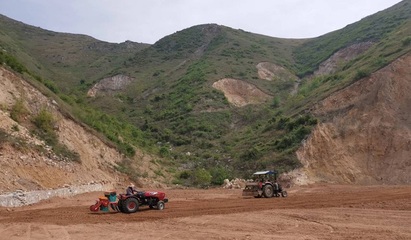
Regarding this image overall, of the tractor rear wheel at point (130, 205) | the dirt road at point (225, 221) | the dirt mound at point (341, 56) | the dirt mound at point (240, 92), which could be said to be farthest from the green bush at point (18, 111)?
the dirt mound at point (341, 56)

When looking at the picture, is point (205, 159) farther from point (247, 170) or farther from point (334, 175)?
point (334, 175)

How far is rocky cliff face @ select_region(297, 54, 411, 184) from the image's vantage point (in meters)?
33.0

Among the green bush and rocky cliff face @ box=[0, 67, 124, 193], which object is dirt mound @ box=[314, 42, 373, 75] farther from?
the green bush

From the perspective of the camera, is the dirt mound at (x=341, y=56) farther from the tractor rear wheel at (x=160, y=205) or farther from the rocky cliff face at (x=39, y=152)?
the tractor rear wheel at (x=160, y=205)

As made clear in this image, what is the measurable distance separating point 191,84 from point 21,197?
52.0m

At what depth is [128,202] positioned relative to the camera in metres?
16.2

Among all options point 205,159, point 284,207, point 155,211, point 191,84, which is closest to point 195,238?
point 155,211

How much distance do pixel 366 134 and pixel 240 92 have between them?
1290 inches

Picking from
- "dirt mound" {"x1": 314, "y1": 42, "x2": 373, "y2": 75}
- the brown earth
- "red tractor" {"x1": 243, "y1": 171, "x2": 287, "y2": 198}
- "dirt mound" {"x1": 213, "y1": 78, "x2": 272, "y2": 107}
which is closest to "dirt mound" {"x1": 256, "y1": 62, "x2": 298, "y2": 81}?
"dirt mound" {"x1": 314, "y1": 42, "x2": 373, "y2": 75}

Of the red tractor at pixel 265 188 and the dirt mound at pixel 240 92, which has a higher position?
the dirt mound at pixel 240 92

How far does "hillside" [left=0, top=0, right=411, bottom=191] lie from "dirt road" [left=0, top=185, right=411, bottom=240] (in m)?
12.6

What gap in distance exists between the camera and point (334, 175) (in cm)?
3312

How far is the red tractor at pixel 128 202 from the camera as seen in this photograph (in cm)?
1622

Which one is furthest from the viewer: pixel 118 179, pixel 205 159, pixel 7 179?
pixel 205 159
